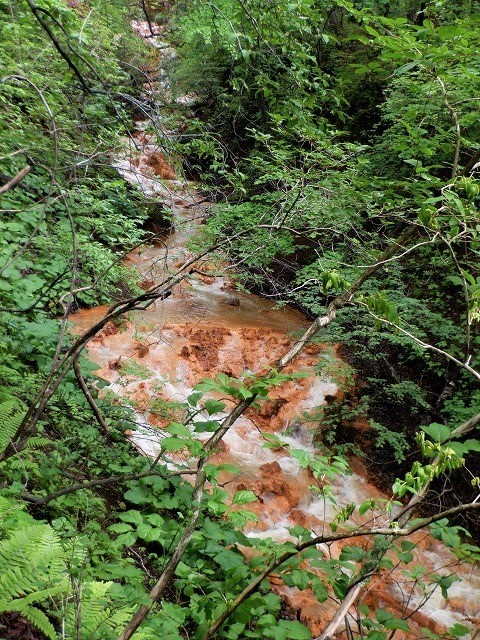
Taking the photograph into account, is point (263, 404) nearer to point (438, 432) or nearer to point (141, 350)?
point (141, 350)

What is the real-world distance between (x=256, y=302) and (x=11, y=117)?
660cm

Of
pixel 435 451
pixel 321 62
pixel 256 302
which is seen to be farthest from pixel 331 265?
pixel 321 62

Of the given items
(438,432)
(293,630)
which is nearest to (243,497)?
(293,630)

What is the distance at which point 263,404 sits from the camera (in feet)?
23.2

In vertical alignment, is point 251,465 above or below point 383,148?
below

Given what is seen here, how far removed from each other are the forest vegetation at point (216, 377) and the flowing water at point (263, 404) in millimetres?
322

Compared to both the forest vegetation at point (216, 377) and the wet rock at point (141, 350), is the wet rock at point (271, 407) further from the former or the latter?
the wet rock at point (141, 350)

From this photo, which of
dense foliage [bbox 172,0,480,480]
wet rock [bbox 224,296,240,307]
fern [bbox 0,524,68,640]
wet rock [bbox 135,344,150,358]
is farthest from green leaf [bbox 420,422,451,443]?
wet rock [bbox 224,296,240,307]

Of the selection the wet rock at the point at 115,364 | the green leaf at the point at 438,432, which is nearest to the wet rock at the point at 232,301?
the wet rock at the point at 115,364

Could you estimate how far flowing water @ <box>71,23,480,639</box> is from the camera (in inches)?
178

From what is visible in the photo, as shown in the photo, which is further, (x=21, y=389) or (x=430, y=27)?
(x=21, y=389)

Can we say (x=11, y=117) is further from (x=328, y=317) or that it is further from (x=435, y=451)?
(x=435, y=451)

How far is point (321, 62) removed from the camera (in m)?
11.6

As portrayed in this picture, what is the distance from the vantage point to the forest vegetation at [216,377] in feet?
5.75
